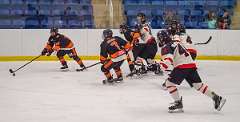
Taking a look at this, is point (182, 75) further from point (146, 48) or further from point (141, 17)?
point (146, 48)

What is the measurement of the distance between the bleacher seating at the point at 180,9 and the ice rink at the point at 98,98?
320cm

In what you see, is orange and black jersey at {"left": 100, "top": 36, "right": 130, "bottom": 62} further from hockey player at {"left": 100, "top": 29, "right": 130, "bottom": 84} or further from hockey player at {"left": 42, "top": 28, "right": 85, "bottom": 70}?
hockey player at {"left": 42, "top": 28, "right": 85, "bottom": 70}

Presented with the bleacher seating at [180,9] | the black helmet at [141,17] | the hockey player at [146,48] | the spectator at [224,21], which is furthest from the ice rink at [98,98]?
the bleacher seating at [180,9]

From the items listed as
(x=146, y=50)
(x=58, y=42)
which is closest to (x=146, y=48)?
(x=146, y=50)

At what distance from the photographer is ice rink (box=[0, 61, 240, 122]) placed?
6.17 metres

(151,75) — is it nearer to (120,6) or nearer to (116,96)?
(116,96)

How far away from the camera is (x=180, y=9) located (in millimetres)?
14594

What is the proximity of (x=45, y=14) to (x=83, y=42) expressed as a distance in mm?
1504

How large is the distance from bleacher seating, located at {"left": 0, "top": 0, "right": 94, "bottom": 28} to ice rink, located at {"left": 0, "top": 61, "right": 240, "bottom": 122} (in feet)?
7.74

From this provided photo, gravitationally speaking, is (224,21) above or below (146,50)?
above

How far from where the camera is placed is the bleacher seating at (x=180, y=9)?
46.1 feet

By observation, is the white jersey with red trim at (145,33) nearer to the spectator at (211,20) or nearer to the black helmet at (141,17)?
the black helmet at (141,17)

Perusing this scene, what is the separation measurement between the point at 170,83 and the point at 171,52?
369 mm

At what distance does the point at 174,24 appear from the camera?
22.0 feet
